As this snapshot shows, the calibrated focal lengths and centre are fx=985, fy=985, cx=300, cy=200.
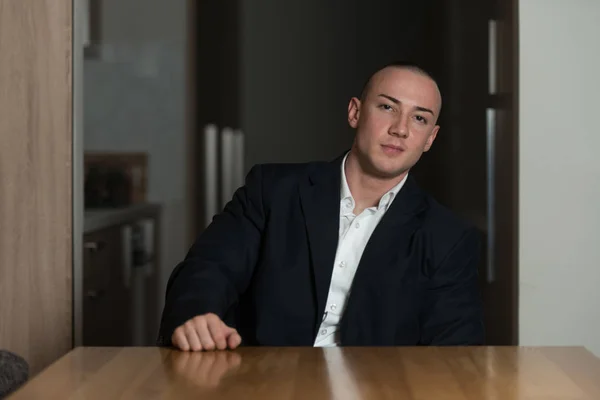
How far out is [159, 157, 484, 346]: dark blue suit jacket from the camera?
1.99m

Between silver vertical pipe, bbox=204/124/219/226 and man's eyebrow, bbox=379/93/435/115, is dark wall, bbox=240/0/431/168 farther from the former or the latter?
man's eyebrow, bbox=379/93/435/115

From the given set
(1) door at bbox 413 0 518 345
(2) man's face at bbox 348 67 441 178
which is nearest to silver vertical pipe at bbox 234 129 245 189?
(1) door at bbox 413 0 518 345

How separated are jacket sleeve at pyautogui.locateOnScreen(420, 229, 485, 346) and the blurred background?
3.30 ft

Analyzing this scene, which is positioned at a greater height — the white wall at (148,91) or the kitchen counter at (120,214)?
the white wall at (148,91)

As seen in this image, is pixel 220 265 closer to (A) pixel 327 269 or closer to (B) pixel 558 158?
(A) pixel 327 269

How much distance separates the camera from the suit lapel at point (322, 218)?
2006 millimetres

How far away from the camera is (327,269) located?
2.01m

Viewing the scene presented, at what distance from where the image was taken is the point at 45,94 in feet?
9.94

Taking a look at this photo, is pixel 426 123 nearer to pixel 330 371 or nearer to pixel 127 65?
pixel 330 371

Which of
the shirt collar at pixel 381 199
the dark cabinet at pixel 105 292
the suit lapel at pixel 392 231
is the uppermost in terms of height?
the shirt collar at pixel 381 199

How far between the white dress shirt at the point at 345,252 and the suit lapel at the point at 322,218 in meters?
0.04

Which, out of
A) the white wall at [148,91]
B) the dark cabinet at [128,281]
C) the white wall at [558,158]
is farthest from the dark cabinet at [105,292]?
the white wall at [558,158]

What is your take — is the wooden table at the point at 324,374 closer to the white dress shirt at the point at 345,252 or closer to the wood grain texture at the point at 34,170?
the white dress shirt at the point at 345,252

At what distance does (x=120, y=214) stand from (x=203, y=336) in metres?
1.71
